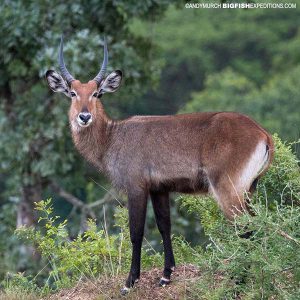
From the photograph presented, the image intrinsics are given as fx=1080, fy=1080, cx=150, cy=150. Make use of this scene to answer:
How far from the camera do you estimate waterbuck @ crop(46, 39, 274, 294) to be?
789cm

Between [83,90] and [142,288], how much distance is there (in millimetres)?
1752

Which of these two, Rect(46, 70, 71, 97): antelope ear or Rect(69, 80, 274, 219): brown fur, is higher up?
Rect(46, 70, 71, 97): antelope ear

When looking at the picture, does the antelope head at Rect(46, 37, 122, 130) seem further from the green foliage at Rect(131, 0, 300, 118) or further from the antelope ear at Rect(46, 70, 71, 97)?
the green foliage at Rect(131, 0, 300, 118)

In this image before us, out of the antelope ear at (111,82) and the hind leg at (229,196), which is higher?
the antelope ear at (111,82)

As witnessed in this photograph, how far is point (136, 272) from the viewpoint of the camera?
8117mm

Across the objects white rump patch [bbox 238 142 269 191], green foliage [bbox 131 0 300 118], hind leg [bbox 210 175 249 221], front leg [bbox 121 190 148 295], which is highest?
white rump patch [bbox 238 142 269 191]

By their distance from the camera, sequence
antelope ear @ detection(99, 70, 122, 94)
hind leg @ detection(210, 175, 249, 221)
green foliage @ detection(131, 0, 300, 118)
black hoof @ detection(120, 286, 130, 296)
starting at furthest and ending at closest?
green foliage @ detection(131, 0, 300, 118) < antelope ear @ detection(99, 70, 122, 94) < black hoof @ detection(120, 286, 130, 296) < hind leg @ detection(210, 175, 249, 221)

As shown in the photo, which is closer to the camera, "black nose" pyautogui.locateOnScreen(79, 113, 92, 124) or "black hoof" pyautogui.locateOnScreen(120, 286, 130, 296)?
"black hoof" pyautogui.locateOnScreen(120, 286, 130, 296)

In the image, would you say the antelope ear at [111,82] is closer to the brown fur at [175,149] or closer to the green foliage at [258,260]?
the brown fur at [175,149]

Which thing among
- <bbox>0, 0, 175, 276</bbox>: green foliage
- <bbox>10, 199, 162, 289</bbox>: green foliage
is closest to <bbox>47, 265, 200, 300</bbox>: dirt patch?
<bbox>10, 199, 162, 289</bbox>: green foliage

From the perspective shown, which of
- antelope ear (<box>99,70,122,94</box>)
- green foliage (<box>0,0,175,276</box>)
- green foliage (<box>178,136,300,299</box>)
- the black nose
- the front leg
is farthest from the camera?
green foliage (<box>0,0,175,276</box>)

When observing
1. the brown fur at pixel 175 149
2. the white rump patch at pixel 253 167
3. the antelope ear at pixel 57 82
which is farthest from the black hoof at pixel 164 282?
the antelope ear at pixel 57 82

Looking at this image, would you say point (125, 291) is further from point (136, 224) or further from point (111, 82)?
point (111, 82)

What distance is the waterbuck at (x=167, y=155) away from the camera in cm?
789
